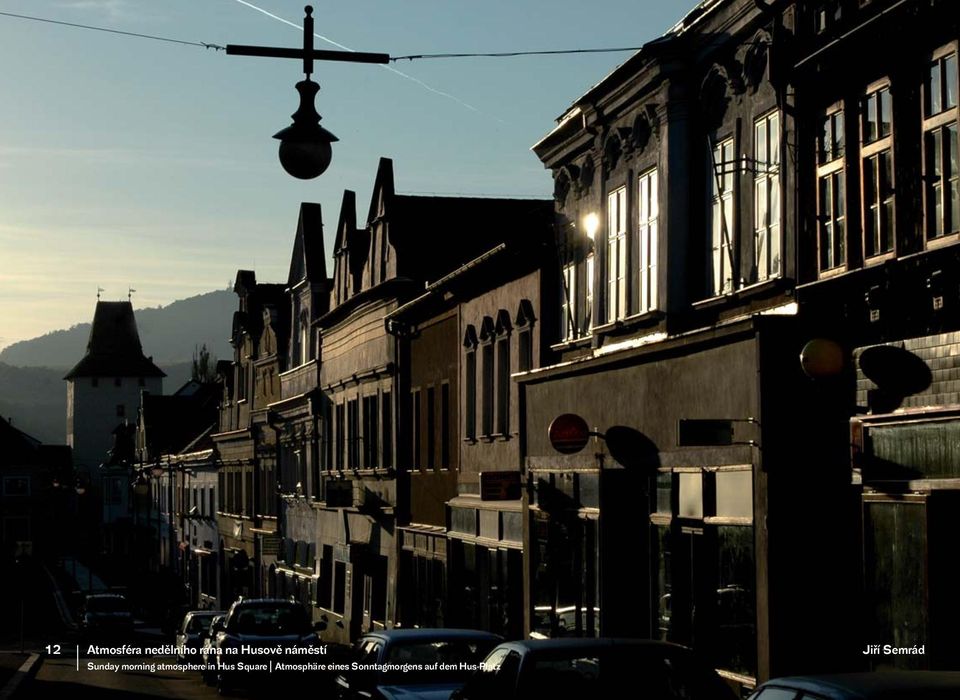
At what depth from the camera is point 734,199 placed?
21.0 m

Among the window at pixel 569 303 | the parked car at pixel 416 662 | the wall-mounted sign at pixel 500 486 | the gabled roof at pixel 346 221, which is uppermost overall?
the gabled roof at pixel 346 221

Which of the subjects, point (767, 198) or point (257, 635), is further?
point (257, 635)

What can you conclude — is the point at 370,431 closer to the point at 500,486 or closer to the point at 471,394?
the point at 471,394

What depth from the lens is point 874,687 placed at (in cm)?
929

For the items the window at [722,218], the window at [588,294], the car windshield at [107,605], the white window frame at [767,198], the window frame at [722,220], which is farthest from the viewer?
the car windshield at [107,605]

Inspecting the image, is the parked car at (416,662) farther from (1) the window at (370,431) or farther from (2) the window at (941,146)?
(1) the window at (370,431)

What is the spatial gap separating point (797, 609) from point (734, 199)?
5340mm

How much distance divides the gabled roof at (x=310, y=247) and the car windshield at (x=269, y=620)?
2531 centimetres

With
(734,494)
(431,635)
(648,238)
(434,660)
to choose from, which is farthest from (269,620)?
(734,494)

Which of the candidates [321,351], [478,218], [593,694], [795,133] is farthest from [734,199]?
[321,351]

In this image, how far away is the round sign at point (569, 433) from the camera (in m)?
25.3

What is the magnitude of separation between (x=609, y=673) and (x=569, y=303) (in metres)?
15.1

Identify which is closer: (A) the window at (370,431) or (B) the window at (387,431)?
(B) the window at (387,431)

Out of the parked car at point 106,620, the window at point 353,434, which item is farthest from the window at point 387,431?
the parked car at point 106,620
